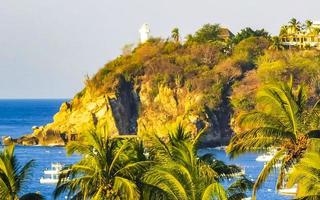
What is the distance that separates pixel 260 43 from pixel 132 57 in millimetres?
24808

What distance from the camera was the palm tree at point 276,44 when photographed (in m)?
182

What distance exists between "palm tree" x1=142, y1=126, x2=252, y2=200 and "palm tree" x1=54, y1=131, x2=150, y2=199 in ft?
1.95

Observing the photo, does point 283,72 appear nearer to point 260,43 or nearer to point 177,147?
point 260,43

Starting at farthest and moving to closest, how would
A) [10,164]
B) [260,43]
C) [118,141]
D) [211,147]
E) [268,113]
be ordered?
1. [260,43]
2. [211,147]
3. [268,113]
4. [118,141]
5. [10,164]

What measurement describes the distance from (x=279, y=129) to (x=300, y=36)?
156247 mm

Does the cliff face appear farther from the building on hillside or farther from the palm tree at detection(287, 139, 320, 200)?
the palm tree at detection(287, 139, 320, 200)

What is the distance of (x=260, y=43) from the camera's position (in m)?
185

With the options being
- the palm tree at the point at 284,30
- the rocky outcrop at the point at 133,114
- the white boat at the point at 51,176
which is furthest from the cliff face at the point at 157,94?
the white boat at the point at 51,176

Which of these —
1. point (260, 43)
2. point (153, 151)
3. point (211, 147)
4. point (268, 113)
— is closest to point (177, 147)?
point (153, 151)

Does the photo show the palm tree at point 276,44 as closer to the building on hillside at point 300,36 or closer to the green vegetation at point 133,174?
the building on hillside at point 300,36

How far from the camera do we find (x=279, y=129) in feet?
117

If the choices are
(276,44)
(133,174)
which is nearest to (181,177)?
(133,174)

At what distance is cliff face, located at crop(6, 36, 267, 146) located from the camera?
177m

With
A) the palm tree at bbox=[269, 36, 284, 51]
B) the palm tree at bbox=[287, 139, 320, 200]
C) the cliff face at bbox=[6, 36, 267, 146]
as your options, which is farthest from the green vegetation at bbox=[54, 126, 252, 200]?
the palm tree at bbox=[269, 36, 284, 51]
